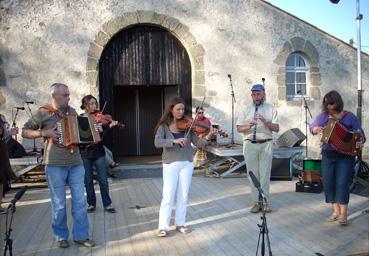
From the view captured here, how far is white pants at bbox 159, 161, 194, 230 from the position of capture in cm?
482

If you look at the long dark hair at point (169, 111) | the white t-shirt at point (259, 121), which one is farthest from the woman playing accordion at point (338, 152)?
the long dark hair at point (169, 111)

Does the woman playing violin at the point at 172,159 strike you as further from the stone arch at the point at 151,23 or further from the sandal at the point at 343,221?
the stone arch at the point at 151,23

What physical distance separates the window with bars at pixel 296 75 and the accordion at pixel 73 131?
753 cm

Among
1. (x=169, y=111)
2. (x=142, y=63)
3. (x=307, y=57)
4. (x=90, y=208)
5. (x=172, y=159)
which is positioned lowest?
(x=90, y=208)

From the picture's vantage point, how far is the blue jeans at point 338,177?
515cm

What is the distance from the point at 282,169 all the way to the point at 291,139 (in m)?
0.90

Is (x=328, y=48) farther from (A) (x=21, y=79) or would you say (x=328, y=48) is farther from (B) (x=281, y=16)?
(A) (x=21, y=79)

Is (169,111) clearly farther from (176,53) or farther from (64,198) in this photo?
(176,53)

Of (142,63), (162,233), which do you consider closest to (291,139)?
(142,63)

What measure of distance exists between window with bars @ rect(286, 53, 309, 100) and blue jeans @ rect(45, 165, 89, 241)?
762cm

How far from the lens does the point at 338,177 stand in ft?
17.1

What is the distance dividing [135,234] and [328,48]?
26.5ft

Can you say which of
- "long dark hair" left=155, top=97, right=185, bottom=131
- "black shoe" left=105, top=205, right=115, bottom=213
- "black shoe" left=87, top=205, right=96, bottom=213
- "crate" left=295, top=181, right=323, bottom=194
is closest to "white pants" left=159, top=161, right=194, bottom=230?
"long dark hair" left=155, top=97, right=185, bottom=131

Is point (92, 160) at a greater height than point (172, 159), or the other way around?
point (172, 159)
